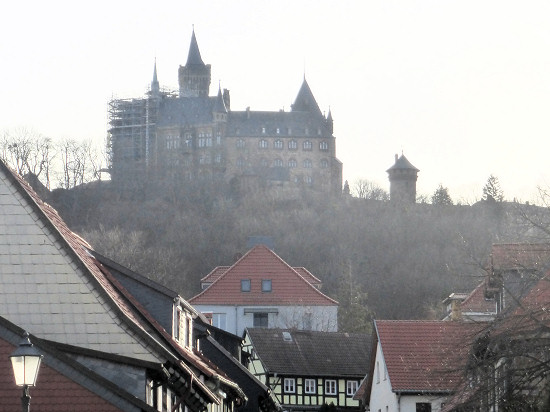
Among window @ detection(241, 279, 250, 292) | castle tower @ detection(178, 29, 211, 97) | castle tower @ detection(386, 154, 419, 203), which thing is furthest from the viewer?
castle tower @ detection(178, 29, 211, 97)

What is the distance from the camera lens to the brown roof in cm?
2334

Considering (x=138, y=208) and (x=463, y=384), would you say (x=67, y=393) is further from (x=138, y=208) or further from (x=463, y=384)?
(x=138, y=208)

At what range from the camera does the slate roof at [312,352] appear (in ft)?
228

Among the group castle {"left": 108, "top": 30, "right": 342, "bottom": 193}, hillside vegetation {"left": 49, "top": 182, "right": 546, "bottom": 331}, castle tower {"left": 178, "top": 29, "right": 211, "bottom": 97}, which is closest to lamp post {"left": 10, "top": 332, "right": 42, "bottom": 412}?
hillside vegetation {"left": 49, "top": 182, "right": 546, "bottom": 331}

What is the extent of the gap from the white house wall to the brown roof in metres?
60.1

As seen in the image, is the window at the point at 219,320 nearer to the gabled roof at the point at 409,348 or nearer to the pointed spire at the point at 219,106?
the gabled roof at the point at 409,348

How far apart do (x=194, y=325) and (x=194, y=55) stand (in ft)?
539

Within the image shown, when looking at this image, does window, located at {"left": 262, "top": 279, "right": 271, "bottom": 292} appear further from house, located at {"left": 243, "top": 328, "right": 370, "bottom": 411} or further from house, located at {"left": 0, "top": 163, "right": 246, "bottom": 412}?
house, located at {"left": 0, "top": 163, "right": 246, "bottom": 412}

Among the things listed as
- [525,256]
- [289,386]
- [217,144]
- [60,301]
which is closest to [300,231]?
[217,144]

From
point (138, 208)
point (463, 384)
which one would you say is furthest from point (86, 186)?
point (463, 384)

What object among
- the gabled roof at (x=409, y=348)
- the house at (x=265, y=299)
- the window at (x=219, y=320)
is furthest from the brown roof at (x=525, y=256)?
the house at (x=265, y=299)

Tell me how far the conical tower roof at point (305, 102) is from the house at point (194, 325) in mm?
144567

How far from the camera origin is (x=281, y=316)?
93.2m

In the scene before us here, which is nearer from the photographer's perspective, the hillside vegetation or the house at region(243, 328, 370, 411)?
the house at region(243, 328, 370, 411)
